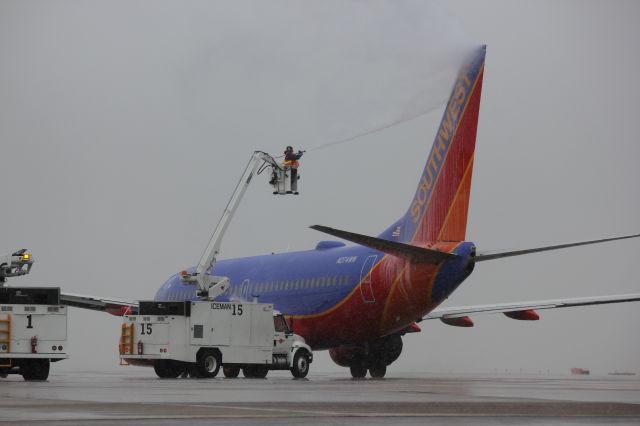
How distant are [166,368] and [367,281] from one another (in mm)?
7714

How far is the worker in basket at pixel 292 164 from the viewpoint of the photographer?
1597 inches

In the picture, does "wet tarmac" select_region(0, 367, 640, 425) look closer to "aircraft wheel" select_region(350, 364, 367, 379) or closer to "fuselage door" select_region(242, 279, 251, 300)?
"aircraft wheel" select_region(350, 364, 367, 379)

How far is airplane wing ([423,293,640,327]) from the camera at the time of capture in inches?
1706

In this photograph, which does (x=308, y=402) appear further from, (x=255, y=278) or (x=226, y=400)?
(x=255, y=278)

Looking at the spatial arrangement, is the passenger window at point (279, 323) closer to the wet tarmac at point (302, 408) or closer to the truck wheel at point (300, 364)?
the truck wheel at point (300, 364)

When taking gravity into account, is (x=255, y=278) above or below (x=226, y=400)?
above

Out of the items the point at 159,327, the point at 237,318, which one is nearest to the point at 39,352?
the point at 159,327

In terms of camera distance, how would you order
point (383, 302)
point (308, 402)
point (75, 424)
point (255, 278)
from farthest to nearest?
point (255, 278) < point (383, 302) < point (308, 402) < point (75, 424)

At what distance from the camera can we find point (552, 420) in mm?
15609

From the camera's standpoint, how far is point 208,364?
3688 cm

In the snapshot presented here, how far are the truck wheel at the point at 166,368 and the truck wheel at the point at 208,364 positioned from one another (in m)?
0.98

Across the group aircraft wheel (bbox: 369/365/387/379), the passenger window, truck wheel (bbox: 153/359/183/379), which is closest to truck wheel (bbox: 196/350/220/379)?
truck wheel (bbox: 153/359/183/379)

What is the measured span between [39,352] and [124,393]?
32.1 ft

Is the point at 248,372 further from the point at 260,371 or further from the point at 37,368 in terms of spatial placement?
the point at 37,368
